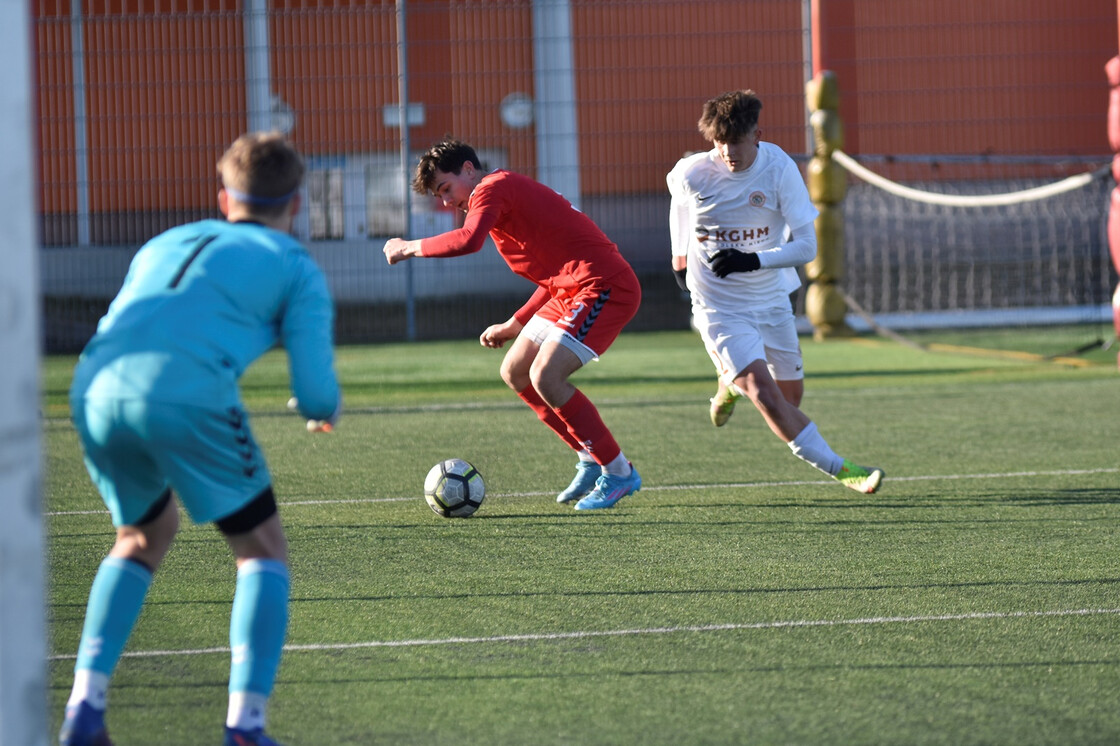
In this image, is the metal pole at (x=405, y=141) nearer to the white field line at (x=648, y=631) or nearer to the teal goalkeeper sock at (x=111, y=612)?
the white field line at (x=648, y=631)

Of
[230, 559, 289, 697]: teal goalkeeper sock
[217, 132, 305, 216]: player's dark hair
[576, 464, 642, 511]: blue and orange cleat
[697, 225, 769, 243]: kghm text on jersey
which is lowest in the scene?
[576, 464, 642, 511]: blue and orange cleat

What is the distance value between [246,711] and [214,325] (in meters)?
0.82

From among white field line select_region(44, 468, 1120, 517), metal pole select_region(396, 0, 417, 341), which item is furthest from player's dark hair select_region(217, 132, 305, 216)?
metal pole select_region(396, 0, 417, 341)

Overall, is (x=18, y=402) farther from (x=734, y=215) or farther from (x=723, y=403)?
(x=723, y=403)

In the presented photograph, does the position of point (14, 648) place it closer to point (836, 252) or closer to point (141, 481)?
point (141, 481)

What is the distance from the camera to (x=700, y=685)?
359 cm

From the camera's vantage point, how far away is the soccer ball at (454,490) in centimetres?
609

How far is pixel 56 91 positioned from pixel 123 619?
41.3ft

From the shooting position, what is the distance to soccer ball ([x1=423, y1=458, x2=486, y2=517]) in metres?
6.09

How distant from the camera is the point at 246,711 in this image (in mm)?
2967

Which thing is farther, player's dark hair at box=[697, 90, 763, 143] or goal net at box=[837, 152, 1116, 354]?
goal net at box=[837, 152, 1116, 354]

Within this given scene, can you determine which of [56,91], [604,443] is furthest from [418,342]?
[604,443]

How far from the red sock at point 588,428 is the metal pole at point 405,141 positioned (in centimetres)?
862

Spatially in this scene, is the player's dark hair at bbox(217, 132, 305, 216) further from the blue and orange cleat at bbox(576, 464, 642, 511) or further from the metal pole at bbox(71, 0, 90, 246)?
the metal pole at bbox(71, 0, 90, 246)
